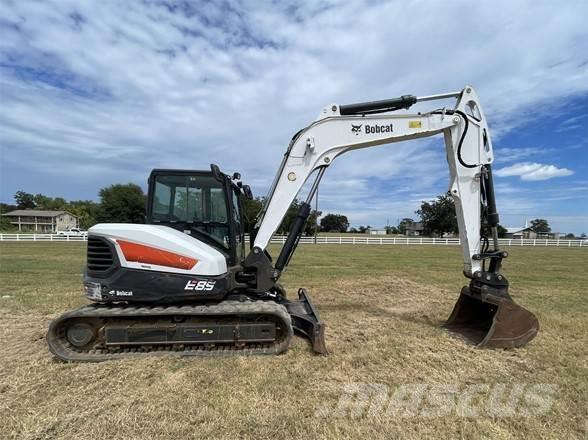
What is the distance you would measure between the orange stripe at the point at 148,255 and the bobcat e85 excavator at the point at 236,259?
0.04 feet

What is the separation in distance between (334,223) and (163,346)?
375ft

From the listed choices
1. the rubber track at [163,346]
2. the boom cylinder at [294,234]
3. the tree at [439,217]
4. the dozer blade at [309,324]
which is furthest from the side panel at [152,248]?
the tree at [439,217]

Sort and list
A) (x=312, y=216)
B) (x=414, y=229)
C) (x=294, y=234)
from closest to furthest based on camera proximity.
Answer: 1. (x=294, y=234)
2. (x=312, y=216)
3. (x=414, y=229)

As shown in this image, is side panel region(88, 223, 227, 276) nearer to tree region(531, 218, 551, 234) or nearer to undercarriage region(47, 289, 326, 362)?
undercarriage region(47, 289, 326, 362)

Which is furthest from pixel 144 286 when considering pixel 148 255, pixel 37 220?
pixel 37 220

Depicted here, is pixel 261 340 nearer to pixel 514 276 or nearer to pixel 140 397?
pixel 140 397

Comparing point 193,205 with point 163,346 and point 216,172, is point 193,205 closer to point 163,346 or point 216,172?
point 216,172

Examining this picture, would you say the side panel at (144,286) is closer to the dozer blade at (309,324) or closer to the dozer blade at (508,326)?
the dozer blade at (309,324)

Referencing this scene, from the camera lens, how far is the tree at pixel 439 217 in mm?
67625

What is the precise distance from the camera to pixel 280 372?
4.36m

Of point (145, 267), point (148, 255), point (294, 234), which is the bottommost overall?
point (145, 267)

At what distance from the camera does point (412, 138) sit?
225 inches

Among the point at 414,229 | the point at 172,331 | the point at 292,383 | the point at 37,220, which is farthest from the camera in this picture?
the point at 414,229

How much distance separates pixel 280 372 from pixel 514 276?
489 inches
